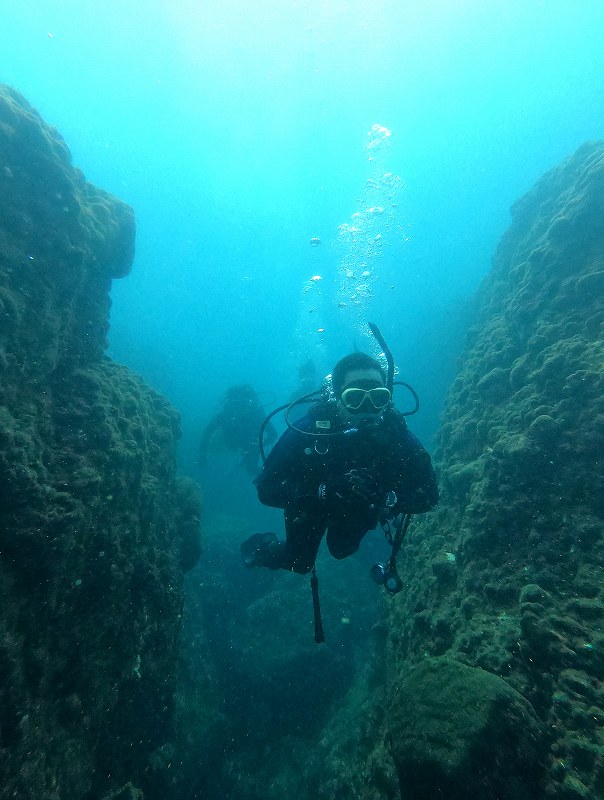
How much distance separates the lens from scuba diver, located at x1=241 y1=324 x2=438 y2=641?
4215mm

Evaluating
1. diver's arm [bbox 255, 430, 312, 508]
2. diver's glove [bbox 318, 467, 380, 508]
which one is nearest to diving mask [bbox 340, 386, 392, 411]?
diver's arm [bbox 255, 430, 312, 508]

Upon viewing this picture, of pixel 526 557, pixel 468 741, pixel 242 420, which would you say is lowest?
pixel 468 741

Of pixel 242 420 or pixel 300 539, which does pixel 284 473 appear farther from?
pixel 242 420

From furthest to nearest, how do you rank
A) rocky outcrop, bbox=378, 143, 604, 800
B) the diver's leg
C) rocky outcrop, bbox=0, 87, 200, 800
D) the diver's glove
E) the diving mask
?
1. the diving mask
2. the diver's leg
3. the diver's glove
4. rocky outcrop, bbox=0, 87, 200, 800
5. rocky outcrop, bbox=378, 143, 604, 800

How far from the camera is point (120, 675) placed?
4.70 meters

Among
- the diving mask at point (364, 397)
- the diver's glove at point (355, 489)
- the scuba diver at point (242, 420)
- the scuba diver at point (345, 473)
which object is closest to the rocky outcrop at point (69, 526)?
the scuba diver at point (345, 473)

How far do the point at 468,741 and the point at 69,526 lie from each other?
427 centimetres

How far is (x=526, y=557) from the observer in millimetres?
4539

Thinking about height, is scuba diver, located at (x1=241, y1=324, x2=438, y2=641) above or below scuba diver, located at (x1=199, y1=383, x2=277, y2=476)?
below

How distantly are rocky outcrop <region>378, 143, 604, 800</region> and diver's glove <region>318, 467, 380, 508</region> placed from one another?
1.68m

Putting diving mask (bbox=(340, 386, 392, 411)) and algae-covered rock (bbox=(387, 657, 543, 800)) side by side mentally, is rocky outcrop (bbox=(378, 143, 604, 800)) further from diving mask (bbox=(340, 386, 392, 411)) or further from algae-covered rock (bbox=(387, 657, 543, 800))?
diving mask (bbox=(340, 386, 392, 411))

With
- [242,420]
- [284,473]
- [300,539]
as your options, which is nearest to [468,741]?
[300,539]

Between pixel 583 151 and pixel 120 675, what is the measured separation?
16443 mm

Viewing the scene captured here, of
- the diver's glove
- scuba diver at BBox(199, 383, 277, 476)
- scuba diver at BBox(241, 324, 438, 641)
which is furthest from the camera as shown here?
scuba diver at BBox(199, 383, 277, 476)
